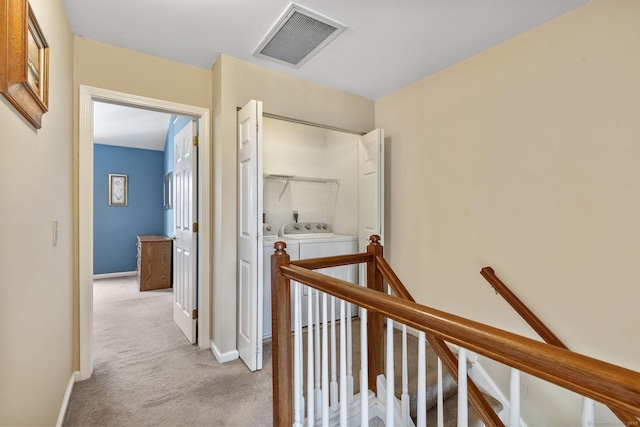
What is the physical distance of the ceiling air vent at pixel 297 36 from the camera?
1894mm

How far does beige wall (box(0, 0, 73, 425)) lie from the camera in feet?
3.18

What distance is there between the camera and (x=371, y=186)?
9.88 ft

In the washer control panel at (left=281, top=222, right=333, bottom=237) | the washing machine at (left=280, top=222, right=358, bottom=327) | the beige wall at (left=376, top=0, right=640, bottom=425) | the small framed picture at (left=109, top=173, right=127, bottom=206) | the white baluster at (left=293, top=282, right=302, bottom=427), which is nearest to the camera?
the white baluster at (left=293, top=282, right=302, bottom=427)

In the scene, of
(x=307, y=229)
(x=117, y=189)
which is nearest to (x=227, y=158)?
(x=307, y=229)

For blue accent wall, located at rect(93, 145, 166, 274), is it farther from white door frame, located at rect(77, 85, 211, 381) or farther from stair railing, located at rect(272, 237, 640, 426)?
stair railing, located at rect(272, 237, 640, 426)

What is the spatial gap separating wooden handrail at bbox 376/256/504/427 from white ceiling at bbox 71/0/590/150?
1.51m

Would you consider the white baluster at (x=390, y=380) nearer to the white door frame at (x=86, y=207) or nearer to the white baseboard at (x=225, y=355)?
the white baseboard at (x=225, y=355)

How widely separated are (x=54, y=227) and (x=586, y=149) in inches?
116

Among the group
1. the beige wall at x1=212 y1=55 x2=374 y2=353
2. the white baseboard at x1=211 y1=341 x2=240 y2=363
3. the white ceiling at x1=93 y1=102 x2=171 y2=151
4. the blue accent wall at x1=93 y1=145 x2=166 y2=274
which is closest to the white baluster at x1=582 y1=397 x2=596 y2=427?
the beige wall at x1=212 y1=55 x2=374 y2=353

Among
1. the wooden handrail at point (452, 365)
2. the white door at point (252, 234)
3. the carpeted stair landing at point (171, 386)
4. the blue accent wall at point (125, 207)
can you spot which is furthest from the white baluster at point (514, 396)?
the blue accent wall at point (125, 207)

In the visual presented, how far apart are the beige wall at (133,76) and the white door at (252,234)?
549 millimetres

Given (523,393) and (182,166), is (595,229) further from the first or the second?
(182,166)

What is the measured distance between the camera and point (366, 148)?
10.1ft

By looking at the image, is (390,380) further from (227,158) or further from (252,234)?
(227,158)
